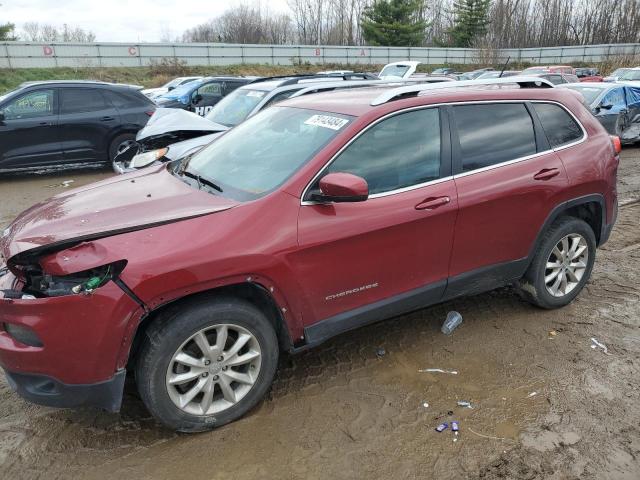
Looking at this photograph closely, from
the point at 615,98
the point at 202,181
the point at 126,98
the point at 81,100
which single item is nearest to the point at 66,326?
the point at 202,181

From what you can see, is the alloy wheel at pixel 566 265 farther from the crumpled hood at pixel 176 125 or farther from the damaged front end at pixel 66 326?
the crumpled hood at pixel 176 125

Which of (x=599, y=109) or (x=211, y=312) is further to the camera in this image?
(x=599, y=109)

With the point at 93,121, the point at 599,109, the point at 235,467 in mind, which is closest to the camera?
the point at 235,467

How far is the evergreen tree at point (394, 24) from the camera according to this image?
53.9 metres

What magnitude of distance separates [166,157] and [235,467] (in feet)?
14.5

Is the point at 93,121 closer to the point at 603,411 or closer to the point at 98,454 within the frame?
the point at 98,454

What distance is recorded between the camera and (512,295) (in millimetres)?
4605

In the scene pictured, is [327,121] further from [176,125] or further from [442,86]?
[176,125]

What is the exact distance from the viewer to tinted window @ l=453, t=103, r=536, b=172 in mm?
3533

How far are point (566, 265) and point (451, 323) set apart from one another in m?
1.12

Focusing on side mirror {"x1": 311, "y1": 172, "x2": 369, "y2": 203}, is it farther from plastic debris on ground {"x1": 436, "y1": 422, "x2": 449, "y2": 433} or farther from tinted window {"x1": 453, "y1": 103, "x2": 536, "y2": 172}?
plastic debris on ground {"x1": 436, "y1": 422, "x2": 449, "y2": 433}

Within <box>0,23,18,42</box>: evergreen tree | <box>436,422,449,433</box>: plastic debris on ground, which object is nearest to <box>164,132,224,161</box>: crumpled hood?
<box>436,422,449,433</box>: plastic debris on ground

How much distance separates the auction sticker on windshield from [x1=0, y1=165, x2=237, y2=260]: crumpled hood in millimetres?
825

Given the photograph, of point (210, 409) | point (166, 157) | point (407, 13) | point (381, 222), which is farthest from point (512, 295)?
point (407, 13)
